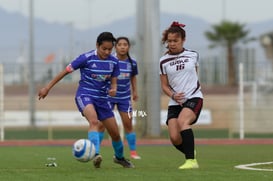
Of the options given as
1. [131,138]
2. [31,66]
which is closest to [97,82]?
[131,138]

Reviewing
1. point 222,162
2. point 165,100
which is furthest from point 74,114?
point 222,162

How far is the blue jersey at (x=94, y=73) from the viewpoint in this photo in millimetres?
13641

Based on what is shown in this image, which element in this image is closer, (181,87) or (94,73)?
(181,87)

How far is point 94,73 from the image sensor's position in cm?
1369

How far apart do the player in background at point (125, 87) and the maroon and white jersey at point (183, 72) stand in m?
3.36

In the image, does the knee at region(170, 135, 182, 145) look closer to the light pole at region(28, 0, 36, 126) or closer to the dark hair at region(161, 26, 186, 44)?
the dark hair at region(161, 26, 186, 44)

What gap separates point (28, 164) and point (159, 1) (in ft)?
49.6

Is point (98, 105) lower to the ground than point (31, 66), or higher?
lower

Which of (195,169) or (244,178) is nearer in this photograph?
(244,178)

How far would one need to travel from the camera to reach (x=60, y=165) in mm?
14688

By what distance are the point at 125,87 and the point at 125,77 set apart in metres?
0.22

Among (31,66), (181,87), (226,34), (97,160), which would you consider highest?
(226,34)

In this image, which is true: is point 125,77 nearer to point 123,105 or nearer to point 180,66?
point 123,105

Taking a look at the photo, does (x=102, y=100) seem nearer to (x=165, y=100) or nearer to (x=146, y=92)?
(x=146, y=92)
